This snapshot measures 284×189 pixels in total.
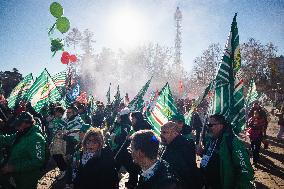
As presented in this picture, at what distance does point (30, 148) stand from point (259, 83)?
1577 inches

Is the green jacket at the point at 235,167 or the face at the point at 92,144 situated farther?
the face at the point at 92,144

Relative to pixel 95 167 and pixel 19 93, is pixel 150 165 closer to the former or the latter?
pixel 95 167

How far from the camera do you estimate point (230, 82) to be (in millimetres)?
4664

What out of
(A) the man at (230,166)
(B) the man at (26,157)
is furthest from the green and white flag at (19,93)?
(A) the man at (230,166)

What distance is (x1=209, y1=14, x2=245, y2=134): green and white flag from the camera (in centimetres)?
459

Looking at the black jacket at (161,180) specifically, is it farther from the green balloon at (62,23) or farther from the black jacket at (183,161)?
the green balloon at (62,23)

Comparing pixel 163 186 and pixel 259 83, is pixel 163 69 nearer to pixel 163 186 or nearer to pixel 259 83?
pixel 259 83

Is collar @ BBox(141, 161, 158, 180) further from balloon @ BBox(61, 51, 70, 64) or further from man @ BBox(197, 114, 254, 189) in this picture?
balloon @ BBox(61, 51, 70, 64)

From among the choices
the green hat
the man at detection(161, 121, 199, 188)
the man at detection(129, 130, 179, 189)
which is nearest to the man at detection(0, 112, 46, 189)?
the green hat

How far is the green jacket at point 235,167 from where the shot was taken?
12.9 ft

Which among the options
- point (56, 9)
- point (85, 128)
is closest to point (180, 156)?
point (85, 128)

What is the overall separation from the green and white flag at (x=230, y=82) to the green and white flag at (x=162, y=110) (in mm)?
3130

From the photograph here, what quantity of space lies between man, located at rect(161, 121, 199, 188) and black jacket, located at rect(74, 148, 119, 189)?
890 mm

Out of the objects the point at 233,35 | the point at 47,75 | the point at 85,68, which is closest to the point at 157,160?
the point at 233,35
